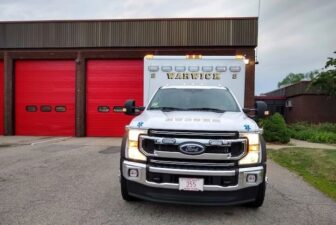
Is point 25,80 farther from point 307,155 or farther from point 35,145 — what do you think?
point 307,155

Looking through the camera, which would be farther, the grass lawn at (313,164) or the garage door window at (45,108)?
the garage door window at (45,108)

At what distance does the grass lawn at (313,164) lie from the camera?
771cm

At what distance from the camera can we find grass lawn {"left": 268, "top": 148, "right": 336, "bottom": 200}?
771 centimetres

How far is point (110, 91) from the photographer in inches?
738

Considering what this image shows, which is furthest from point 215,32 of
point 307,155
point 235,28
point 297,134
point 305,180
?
point 305,180

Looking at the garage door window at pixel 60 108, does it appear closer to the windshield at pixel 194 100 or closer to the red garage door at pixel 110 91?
the red garage door at pixel 110 91

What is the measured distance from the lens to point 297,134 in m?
18.1

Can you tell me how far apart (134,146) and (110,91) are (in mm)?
13867

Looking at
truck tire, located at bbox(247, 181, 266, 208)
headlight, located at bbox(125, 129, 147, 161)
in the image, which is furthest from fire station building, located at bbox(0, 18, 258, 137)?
headlight, located at bbox(125, 129, 147, 161)

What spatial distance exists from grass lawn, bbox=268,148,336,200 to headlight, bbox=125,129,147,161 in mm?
3647

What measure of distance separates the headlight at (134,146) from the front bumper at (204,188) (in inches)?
4.1

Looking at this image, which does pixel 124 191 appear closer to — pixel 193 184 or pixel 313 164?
pixel 193 184

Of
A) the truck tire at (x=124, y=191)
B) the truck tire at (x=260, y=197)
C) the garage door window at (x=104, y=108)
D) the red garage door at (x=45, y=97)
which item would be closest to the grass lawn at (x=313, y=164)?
the truck tire at (x=260, y=197)

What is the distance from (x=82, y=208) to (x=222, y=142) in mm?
2360
